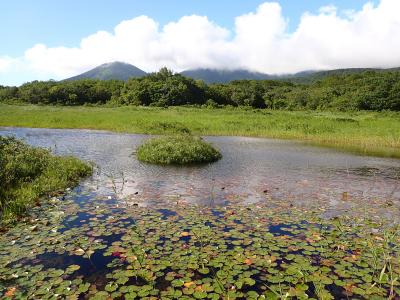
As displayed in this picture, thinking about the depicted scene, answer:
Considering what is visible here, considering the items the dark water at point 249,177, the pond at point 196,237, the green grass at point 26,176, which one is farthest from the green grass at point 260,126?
the green grass at point 26,176

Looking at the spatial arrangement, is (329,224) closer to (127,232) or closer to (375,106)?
(127,232)

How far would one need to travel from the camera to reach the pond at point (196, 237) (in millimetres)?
6750

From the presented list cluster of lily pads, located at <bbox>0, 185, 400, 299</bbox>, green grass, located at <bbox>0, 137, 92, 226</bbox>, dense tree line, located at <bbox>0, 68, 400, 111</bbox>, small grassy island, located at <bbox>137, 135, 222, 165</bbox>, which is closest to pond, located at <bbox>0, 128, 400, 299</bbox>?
cluster of lily pads, located at <bbox>0, 185, 400, 299</bbox>

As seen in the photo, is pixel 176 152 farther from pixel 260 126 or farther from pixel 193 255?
pixel 260 126

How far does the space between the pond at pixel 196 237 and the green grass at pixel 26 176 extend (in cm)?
56

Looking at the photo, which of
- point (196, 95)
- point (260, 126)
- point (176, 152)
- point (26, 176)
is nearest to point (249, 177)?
point (176, 152)

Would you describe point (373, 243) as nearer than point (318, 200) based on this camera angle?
Yes

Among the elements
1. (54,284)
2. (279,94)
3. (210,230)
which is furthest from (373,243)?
(279,94)

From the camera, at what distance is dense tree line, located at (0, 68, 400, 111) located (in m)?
70.2

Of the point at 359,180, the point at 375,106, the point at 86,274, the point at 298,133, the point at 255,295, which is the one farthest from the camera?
the point at 375,106

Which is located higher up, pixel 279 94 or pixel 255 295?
pixel 279 94

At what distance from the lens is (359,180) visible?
17.5 m

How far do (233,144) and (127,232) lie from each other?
A: 22.5 m

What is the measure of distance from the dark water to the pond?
0.09 metres
